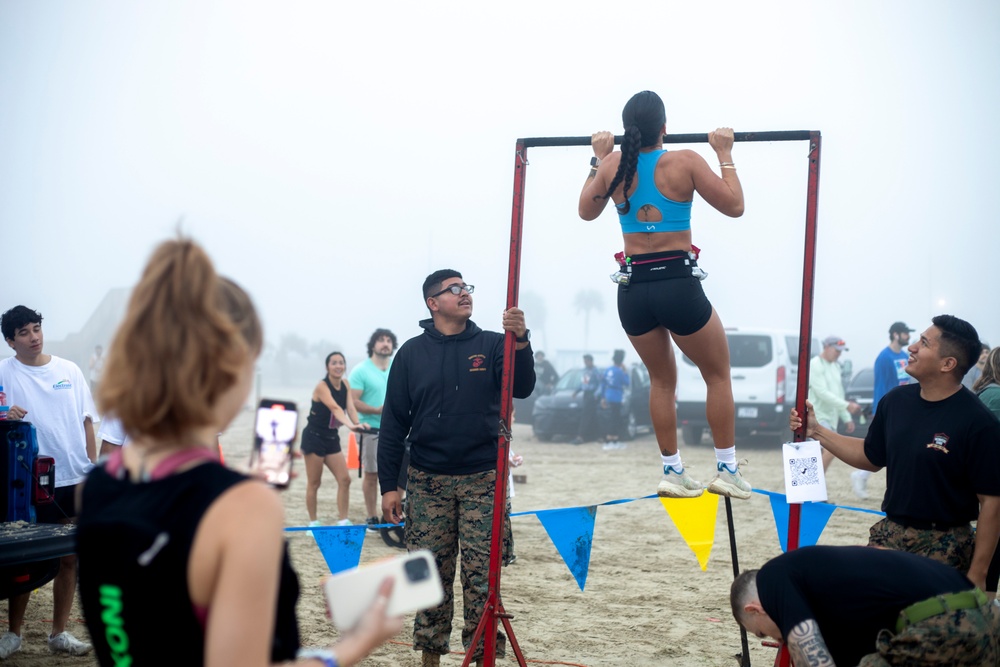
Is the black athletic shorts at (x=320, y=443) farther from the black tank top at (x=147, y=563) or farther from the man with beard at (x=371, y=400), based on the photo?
the black tank top at (x=147, y=563)

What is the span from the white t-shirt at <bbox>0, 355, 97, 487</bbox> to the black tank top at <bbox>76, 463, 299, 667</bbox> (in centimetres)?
417

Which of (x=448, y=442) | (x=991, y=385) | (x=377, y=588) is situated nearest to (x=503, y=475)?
(x=448, y=442)

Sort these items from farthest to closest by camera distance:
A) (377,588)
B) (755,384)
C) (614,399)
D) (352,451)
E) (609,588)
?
(614,399) < (755,384) < (352,451) < (609,588) < (377,588)

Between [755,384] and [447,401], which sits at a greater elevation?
[447,401]

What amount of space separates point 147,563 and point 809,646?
2.50 metres

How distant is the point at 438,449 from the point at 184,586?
3304mm

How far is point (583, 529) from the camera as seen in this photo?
5.45 metres

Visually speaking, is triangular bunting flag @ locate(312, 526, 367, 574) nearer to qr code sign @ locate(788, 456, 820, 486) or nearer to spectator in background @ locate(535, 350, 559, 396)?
qr code sign @ locate(788, 456, 820, 486)

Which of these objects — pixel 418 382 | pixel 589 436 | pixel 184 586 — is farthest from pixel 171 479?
pixel 589 436

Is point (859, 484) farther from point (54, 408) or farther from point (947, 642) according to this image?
point (54, 408)

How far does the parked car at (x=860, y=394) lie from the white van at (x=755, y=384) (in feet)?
4.49

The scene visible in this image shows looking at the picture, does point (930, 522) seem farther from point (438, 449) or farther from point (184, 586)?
point (184, 586)

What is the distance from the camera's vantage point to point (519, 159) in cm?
469

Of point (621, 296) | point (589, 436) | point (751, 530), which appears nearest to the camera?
point (621, 296)
